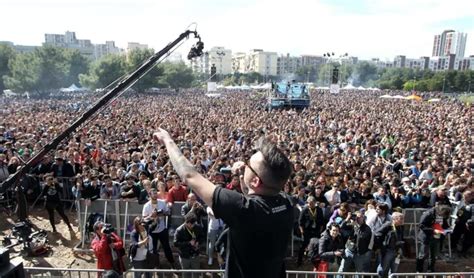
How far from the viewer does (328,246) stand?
6.36 m

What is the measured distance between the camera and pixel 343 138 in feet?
54.5

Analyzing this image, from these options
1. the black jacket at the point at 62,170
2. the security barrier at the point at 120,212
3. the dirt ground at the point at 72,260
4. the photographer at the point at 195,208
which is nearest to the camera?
the photographer at the point at 195,208

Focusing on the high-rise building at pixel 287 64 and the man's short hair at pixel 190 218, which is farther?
the high-rise building at pixel 287 64

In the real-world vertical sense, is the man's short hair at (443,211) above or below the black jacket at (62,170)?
above

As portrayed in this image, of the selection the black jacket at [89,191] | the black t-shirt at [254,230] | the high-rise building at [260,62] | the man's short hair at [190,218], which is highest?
the high-rise building at [260,62]

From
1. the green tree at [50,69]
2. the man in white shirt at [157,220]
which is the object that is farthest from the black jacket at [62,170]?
the green tree at [50,69]

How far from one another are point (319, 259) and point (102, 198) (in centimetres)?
490

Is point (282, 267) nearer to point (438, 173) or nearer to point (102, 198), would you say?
point (102, 198)

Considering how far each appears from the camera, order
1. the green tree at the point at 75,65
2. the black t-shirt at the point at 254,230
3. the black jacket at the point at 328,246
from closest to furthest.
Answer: the black t-shirt at the point at 254,230
the black jacket at the point at 328,246
the green tree at the point at 75,65

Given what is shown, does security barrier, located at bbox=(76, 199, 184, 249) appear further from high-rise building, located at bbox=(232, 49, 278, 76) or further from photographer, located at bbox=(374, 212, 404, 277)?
high-rise building, located at bbox=(232, 49, 278, 76)

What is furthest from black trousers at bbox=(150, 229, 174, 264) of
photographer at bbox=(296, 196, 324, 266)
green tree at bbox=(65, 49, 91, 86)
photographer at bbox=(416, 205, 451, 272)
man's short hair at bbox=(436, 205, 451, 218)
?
green tree at bbox=(65, 49, 91, 86)

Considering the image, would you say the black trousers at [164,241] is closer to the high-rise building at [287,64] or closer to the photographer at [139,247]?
the photographer at [139,247]

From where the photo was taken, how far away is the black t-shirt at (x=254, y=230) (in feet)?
5.04

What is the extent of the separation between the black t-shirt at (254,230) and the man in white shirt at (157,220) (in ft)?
17.8
